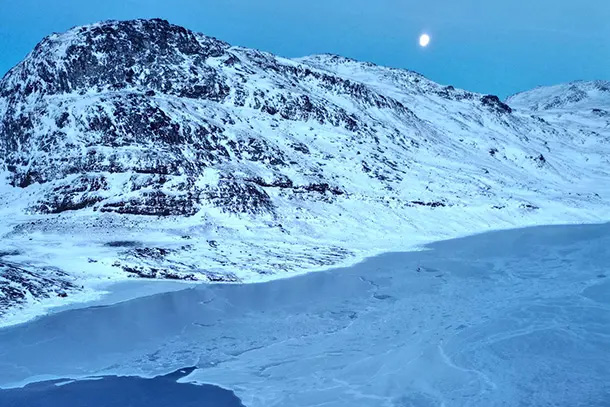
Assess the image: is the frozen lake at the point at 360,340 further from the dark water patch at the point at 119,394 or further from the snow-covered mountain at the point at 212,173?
the snow-covered mountain at the point at 212,173

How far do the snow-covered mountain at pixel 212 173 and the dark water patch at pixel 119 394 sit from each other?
9499mm

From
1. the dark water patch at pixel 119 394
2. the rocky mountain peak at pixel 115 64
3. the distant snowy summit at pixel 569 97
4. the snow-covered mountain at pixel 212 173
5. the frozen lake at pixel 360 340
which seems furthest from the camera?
the distant snowy summit at pixel 569 97

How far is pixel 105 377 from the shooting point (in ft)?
63.6

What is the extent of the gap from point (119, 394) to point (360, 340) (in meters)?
10.3

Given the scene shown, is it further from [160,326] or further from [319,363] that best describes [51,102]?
[319,363]

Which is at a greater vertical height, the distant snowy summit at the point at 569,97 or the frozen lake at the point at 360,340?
the distant snowy summit at the point at 569,97

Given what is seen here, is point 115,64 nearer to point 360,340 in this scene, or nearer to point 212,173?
point 212,173

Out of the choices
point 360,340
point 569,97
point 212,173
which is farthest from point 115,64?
point 569,97

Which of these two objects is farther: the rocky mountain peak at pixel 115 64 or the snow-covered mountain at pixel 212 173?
the rocky mountain peak at pixel 115 64

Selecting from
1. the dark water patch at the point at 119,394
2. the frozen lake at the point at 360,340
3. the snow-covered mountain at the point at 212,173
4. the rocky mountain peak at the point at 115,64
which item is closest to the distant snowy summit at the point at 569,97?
the snow-covered mountain at the point at 212,173

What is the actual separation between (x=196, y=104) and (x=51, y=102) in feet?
49.2

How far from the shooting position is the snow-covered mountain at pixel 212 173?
125 ft

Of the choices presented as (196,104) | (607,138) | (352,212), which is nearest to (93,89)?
(196,104)

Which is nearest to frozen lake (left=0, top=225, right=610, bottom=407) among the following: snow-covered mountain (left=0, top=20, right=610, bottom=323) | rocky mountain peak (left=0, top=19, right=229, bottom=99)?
snow-covered mountain (left=0, top=20, right=610, bottom=323)
